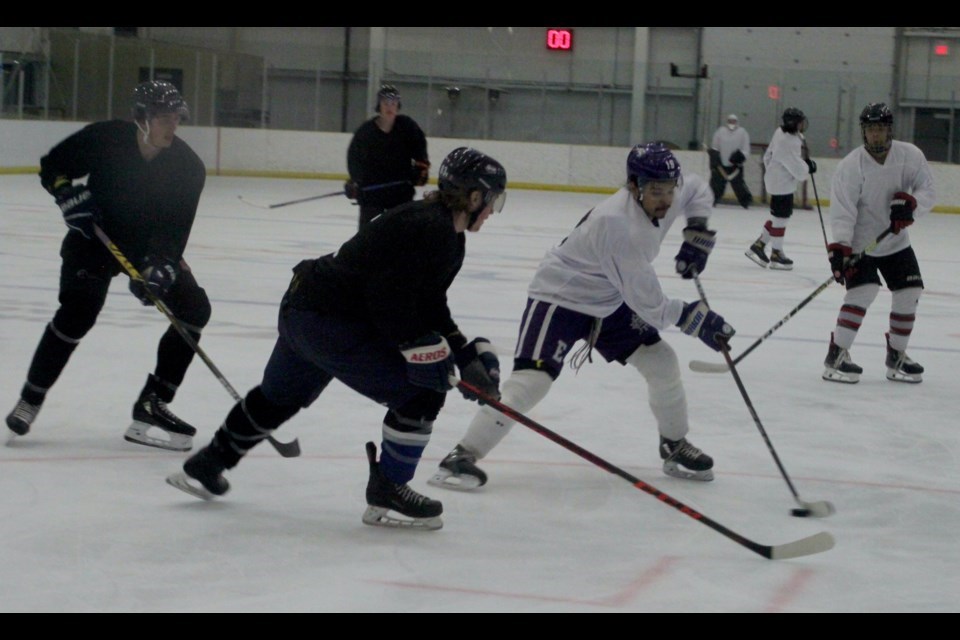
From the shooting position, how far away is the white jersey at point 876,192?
5176mm

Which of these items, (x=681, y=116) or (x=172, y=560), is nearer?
(x=172, y=560)

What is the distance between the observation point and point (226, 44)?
62.1ft

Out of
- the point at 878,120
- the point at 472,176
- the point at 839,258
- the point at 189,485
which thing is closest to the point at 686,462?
the point at 472,176

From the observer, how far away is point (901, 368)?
5.15m

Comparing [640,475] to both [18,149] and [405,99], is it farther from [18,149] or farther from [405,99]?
[405,99]

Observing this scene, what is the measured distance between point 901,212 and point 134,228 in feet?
9.51

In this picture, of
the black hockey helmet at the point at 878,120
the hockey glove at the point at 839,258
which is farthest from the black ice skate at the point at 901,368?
the black hockey helmet at the point at 878,120

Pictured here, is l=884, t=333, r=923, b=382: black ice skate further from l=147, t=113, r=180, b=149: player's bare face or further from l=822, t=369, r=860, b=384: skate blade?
l=147, t=113, r=180, b=149: player's bare face

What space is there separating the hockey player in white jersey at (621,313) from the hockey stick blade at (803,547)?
2.33ft

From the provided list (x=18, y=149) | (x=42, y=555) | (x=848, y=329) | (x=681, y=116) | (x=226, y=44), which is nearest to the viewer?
(x=42, y=555)
